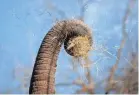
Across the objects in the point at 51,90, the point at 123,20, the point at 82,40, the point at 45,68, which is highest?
the point at 123,20

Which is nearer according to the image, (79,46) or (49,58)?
(49,58)

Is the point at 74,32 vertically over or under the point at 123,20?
under

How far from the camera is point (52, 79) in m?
3.44

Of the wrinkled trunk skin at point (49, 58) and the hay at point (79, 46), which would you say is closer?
the wrinkled trunk skin at point (49, 58)

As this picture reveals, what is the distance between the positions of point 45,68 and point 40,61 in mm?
80

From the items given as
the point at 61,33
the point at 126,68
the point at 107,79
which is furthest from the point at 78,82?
the point at 61,33

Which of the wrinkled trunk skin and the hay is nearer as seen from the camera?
the wrinkled trunk skin

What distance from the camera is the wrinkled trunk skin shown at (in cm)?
334

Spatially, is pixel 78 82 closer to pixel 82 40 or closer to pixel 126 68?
pixel 126 68

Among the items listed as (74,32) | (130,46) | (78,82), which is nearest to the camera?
(74,32)

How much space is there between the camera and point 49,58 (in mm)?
3473

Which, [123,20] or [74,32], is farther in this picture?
[123,20]

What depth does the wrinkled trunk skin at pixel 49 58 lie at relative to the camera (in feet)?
10.9

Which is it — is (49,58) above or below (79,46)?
below
